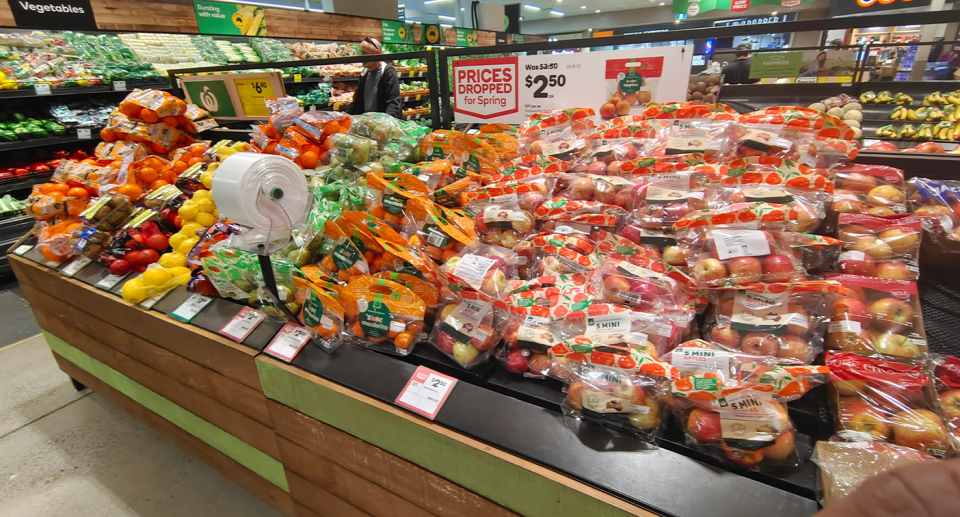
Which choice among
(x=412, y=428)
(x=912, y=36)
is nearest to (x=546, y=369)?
(x=412, y=428)

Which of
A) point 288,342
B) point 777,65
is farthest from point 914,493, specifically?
point 777,65

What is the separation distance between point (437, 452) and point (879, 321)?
975mm

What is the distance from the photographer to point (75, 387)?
254 centimetres

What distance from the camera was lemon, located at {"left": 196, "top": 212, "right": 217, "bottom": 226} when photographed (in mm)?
1908

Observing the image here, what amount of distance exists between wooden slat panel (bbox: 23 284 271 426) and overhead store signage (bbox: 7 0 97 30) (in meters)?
3.46

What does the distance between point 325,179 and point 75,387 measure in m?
2.04

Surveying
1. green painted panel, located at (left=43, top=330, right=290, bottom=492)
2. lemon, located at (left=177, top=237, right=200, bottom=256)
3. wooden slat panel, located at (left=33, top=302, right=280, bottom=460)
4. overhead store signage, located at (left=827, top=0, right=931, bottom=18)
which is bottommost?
green painted panel, located at (left=43, top=330, right=290, bottom=492)

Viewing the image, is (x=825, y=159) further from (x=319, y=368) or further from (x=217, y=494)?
(x=217, y=494)

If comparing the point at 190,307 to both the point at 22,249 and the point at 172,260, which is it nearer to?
the point at 172,260

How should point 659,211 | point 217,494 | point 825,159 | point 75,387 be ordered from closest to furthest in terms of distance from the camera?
point 659,211 < point 825,159 < point 217,494 < point 75,387

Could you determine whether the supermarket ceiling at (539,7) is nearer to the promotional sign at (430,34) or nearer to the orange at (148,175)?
the promotional sign at (430,34)

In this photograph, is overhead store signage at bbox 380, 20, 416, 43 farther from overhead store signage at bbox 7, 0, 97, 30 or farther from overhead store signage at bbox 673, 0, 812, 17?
overhead store signage at bbox 673, 0, 812, 17

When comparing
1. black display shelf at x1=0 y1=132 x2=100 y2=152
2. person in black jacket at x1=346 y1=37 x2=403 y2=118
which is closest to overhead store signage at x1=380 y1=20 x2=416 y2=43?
person in black jacket at x1=346 y1=37 x2=403 y2=118

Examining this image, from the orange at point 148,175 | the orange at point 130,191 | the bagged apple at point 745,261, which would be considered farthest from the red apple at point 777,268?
the orange at point 148,175
